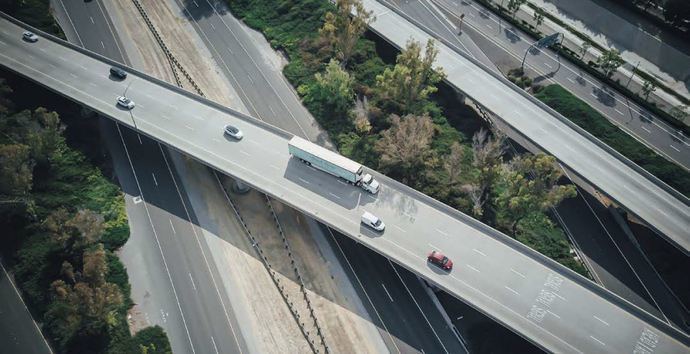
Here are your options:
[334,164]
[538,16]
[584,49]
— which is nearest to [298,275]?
[334,164]

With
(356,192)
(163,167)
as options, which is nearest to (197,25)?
(163,167)

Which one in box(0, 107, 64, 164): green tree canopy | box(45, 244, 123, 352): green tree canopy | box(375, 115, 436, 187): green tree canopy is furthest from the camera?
box(375, 115, 436, 187): green tree canopy

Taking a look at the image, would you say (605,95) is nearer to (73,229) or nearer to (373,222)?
(373,222)

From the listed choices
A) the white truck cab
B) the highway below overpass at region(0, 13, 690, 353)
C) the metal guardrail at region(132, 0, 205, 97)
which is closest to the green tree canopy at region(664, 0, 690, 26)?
the highway below overpass at region(0, 13, 690, 353)

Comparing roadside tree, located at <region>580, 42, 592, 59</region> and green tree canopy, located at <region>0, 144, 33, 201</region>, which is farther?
roadside tree, located at <region>580, 42, 592, 59</region>

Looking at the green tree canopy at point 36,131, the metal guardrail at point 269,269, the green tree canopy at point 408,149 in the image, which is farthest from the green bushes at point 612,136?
the green tree canopy at point 36,131

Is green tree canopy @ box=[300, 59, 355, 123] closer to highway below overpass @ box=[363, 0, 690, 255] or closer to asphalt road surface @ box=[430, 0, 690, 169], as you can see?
highway below overpass @ box=[363, 0, 690, 255]

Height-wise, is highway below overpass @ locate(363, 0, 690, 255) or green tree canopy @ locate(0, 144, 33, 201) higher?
highway below overpass @ locate(363, 0, 690, 255)
